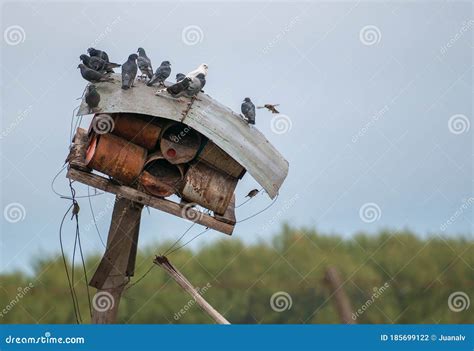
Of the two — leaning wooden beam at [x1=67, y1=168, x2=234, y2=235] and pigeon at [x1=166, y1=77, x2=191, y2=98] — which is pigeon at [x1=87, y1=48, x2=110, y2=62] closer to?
pigeon at [x1=166, y1=77, x2=191, y2=98]

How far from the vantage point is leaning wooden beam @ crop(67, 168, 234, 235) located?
18.9m

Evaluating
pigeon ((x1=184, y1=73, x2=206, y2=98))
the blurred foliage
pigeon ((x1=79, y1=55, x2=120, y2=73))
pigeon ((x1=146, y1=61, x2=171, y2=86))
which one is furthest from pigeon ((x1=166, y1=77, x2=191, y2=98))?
the blurred foliage

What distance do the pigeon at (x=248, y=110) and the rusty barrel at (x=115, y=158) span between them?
2.76 metres

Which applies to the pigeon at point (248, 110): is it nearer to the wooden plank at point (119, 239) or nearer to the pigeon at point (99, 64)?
the pigeon at point (99, 64)

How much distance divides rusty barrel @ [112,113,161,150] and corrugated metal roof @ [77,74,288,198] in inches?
9.6

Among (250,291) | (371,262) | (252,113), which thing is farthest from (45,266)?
(252,113)

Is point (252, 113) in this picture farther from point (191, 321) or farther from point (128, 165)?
point (191, 321)

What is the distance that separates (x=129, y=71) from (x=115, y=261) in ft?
10.2

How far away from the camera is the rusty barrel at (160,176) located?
19172 millimetres

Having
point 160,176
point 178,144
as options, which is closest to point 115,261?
point 160,176

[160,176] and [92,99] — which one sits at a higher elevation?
[92,99]

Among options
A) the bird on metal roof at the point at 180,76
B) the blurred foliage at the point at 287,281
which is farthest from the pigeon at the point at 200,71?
the blurred foliage at the point at 287,281

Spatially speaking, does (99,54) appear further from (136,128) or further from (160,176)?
(160,176)

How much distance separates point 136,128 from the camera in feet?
62.9
